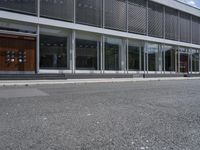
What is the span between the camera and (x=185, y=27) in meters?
32.9

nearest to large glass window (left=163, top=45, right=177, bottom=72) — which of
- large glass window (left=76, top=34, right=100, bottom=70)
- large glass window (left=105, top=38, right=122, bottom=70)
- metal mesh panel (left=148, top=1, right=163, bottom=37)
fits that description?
metal mesh panel (left=148, top=1, right=163, bottom=37)

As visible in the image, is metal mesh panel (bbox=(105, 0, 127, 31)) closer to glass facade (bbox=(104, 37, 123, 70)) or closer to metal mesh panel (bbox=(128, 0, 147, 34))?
metal mesh panel (bbox=(128, 0, 147, 34))

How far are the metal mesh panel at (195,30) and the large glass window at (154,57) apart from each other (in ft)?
24.9

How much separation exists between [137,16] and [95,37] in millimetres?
5577

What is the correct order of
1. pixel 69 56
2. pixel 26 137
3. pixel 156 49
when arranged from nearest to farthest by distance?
1. pixel 26 137
2. pixel 69 56
3. pixel 156 49

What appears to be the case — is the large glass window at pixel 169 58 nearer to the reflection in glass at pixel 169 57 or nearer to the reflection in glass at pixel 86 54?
the reflection in glass at pixel 169 57

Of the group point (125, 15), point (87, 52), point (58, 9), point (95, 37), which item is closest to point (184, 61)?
point (125, 15)

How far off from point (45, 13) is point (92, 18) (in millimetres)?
4317

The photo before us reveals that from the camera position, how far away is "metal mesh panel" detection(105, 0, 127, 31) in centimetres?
2353

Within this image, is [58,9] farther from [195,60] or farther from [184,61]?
[195,60]

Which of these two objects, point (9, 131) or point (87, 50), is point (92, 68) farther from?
point (9, 131)

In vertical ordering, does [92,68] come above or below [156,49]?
below

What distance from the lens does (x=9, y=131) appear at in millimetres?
5660

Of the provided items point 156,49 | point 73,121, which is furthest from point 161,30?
point 73,121
